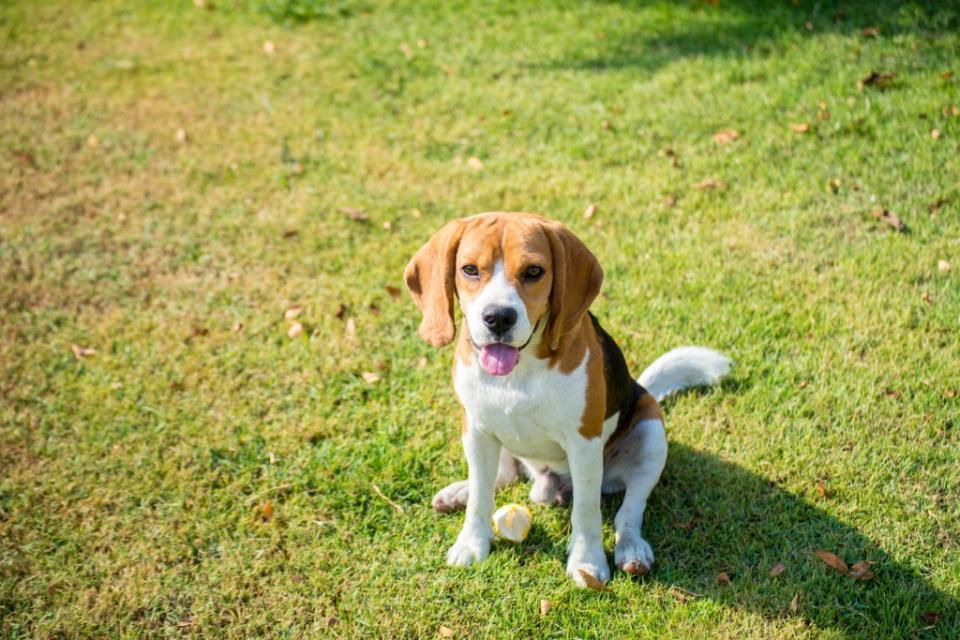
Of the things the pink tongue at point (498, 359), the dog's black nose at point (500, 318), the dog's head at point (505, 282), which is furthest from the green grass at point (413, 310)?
the dog's black nose at point (500, 318)

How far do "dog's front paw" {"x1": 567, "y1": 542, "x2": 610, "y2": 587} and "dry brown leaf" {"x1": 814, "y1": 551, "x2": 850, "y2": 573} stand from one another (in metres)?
1.10

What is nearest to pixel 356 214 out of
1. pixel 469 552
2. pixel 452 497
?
pixel 452 497

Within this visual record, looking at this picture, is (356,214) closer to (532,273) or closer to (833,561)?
(532,273)

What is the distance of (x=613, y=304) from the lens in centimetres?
624

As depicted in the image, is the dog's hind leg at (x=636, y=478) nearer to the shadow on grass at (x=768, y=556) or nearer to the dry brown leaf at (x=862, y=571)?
the shadow on grass at (x=768, y=556)

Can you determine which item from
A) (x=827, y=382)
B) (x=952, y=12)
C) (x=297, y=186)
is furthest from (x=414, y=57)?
(x=827, y=382)

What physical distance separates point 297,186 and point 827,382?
510 cm

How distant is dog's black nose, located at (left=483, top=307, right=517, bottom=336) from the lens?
3605 mm

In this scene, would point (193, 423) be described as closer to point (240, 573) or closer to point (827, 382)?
point (240, 573)

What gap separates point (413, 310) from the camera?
6.44 m

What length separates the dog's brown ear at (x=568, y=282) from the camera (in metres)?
3.85

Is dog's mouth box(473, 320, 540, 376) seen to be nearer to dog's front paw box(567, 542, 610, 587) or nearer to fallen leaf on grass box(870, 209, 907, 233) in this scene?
dog's front paw box(567, 542, 610, 587)

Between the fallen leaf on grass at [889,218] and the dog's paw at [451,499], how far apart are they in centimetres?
406

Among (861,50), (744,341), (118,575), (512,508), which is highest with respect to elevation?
(861,50)
